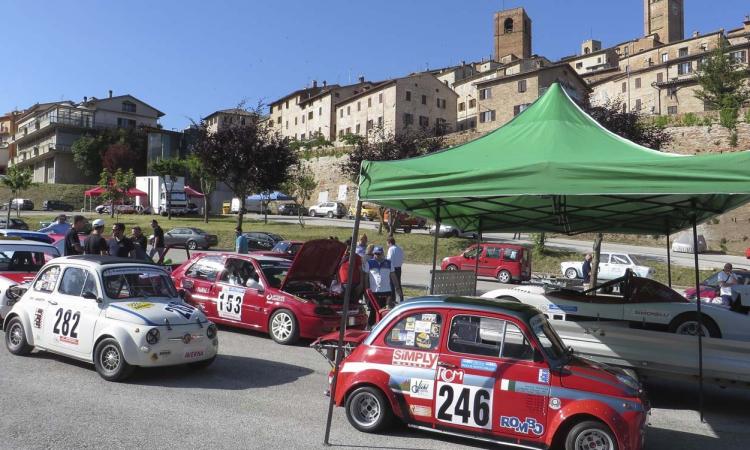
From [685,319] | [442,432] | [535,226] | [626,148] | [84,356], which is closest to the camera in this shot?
[442,432]

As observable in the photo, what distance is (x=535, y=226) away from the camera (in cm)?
1052

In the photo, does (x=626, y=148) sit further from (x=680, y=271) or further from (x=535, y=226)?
(x=680, y=271)

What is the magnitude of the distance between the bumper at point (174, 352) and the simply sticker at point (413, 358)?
3084 millimetres

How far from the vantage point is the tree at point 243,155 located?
35469 mm

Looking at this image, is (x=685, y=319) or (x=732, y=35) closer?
(x=685, y=319)

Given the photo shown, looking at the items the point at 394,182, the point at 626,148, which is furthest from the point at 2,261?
the point at 626,148

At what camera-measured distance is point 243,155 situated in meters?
35.7

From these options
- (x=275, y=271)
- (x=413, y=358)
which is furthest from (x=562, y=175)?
(x=275, y=271)

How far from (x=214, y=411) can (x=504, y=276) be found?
1980 centimetres

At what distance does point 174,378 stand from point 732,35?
88.4m

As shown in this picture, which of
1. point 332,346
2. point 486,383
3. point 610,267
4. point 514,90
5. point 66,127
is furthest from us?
point 66,127

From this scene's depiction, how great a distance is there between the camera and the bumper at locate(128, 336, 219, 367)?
23.5ft

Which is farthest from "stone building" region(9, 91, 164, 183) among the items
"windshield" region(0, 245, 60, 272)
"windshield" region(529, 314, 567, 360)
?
"windshield" region(529, 314, 567, 360)

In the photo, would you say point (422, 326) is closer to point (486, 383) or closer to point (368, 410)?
point (486, 383)
